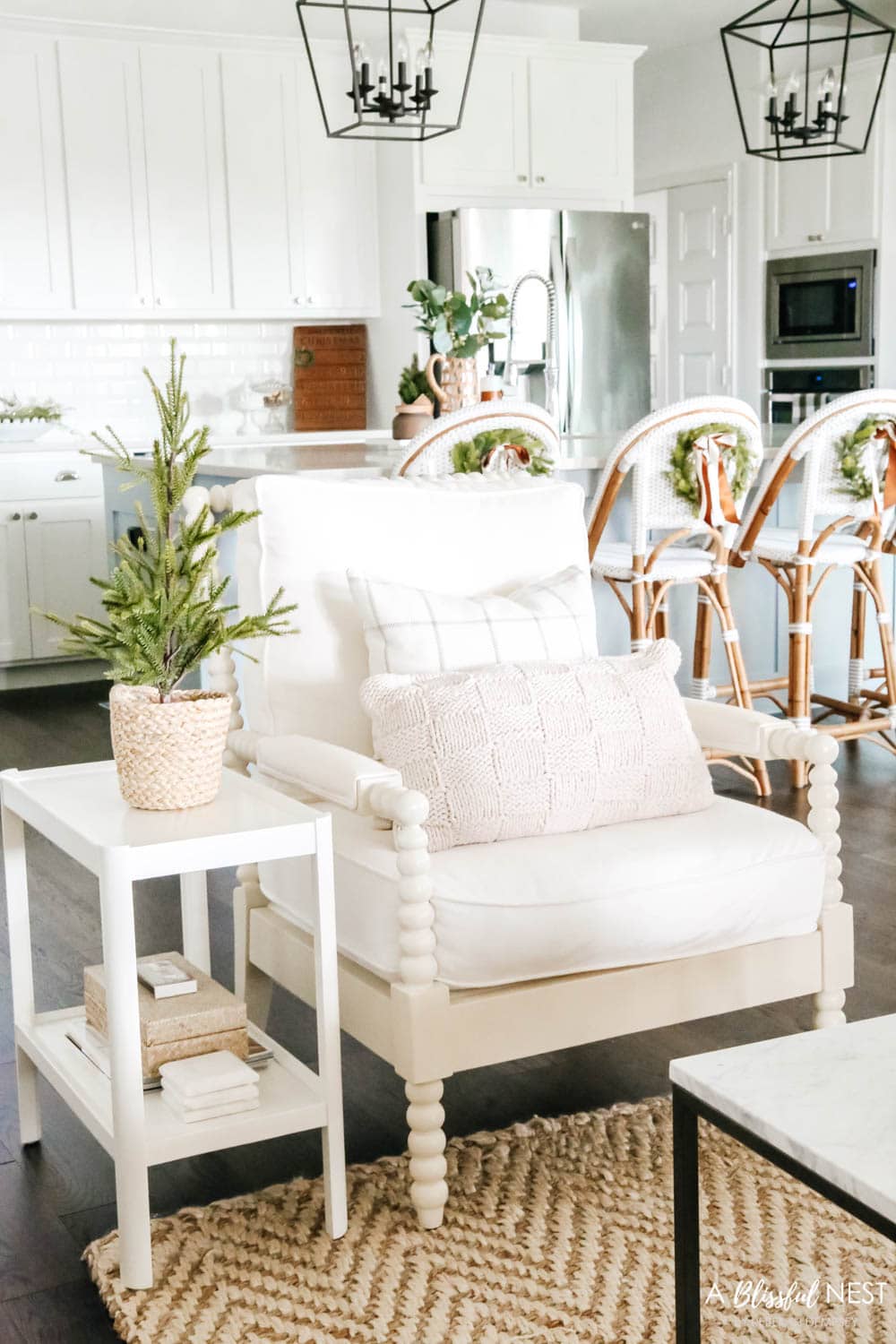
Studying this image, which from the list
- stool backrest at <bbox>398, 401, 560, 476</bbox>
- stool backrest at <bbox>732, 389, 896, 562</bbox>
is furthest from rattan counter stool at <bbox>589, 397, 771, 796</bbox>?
stool backrest at <bbox>398, 401, 560, 476</bbox>

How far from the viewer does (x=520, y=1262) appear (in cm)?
187

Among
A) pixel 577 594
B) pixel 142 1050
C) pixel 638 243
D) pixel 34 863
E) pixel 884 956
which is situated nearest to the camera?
pixel 142 1050

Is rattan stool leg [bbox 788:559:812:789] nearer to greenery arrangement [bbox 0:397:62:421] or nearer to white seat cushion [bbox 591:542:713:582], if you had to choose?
white seat cushion [bbox 591:542:713:582]

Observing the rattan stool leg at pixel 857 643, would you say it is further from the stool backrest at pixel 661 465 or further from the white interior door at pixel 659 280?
the white interior door at pixel 659 280

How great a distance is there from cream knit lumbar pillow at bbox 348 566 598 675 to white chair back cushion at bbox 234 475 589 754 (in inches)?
2.8

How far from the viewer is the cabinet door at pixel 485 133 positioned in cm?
648

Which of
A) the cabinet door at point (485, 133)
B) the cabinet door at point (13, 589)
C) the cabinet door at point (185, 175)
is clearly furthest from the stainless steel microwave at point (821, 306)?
the cabinet door at point (13, 589)

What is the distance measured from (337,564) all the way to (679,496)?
168cm

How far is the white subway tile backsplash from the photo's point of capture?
6453 millimetres

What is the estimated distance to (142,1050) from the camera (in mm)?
1957

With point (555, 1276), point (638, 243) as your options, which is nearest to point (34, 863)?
point (555, 1276)

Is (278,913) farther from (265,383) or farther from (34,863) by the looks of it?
(265,383)

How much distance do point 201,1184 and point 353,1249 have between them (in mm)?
309

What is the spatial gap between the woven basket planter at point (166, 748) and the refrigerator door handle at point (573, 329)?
193 inches
